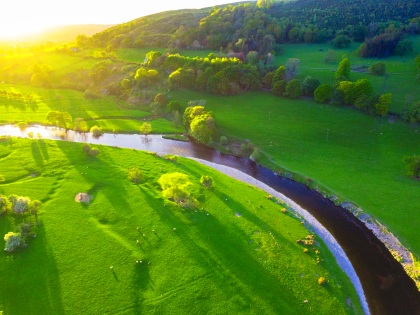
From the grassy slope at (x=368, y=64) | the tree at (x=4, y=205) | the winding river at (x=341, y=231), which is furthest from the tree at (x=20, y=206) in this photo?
the grassy slope at (x=368, y=64)

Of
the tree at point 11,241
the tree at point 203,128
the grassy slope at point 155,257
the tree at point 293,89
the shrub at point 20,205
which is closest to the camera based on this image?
the grassy slope at point 155,257

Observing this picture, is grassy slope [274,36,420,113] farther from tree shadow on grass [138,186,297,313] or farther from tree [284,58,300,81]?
tree shadow on grass [138,186,297,313]

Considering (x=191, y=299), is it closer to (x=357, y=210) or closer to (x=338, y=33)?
(x=357, y=210)

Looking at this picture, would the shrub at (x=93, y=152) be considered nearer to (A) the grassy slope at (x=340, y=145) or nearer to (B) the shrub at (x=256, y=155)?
(A) the grassy slope at (x=340, y=145)

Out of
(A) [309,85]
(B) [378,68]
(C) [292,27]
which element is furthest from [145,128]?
(C) [292,27]

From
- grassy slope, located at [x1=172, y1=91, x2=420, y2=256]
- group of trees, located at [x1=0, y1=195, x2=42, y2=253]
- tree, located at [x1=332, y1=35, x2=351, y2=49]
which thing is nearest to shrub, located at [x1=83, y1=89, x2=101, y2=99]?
grassy slope, located at [x1=172, y1=91, x2=420, y2=256]
